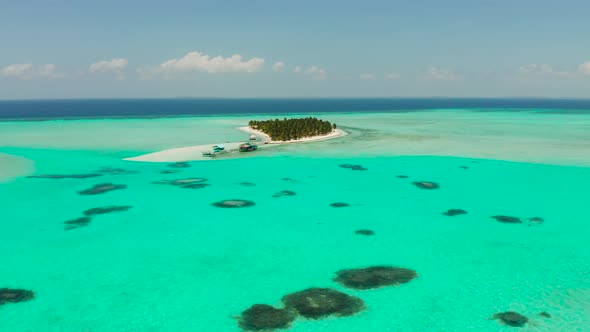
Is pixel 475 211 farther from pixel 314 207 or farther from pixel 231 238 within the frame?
pixel 231 238

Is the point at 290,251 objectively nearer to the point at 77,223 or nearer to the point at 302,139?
the point at 77,223

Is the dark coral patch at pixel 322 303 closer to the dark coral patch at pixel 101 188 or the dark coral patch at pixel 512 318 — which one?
the dark coral patch at pixel 512 318

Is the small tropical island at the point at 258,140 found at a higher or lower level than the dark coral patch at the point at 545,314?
higher

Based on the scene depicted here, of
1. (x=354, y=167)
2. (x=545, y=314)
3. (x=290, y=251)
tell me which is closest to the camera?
(x=545, y=314)

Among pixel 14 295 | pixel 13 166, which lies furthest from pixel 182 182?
pixel 13 166

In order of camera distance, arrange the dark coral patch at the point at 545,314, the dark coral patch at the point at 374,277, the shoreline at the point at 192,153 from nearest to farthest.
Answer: the dark coral patch at the point at 545,314, the dark coral patch at the point at 374,277, the shoreline at the point at 192,153

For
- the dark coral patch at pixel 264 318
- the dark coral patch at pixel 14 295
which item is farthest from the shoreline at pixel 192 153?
the dark coral patch at pixel 264 318

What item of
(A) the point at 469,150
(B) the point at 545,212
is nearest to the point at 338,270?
(B) the point at 545,212
